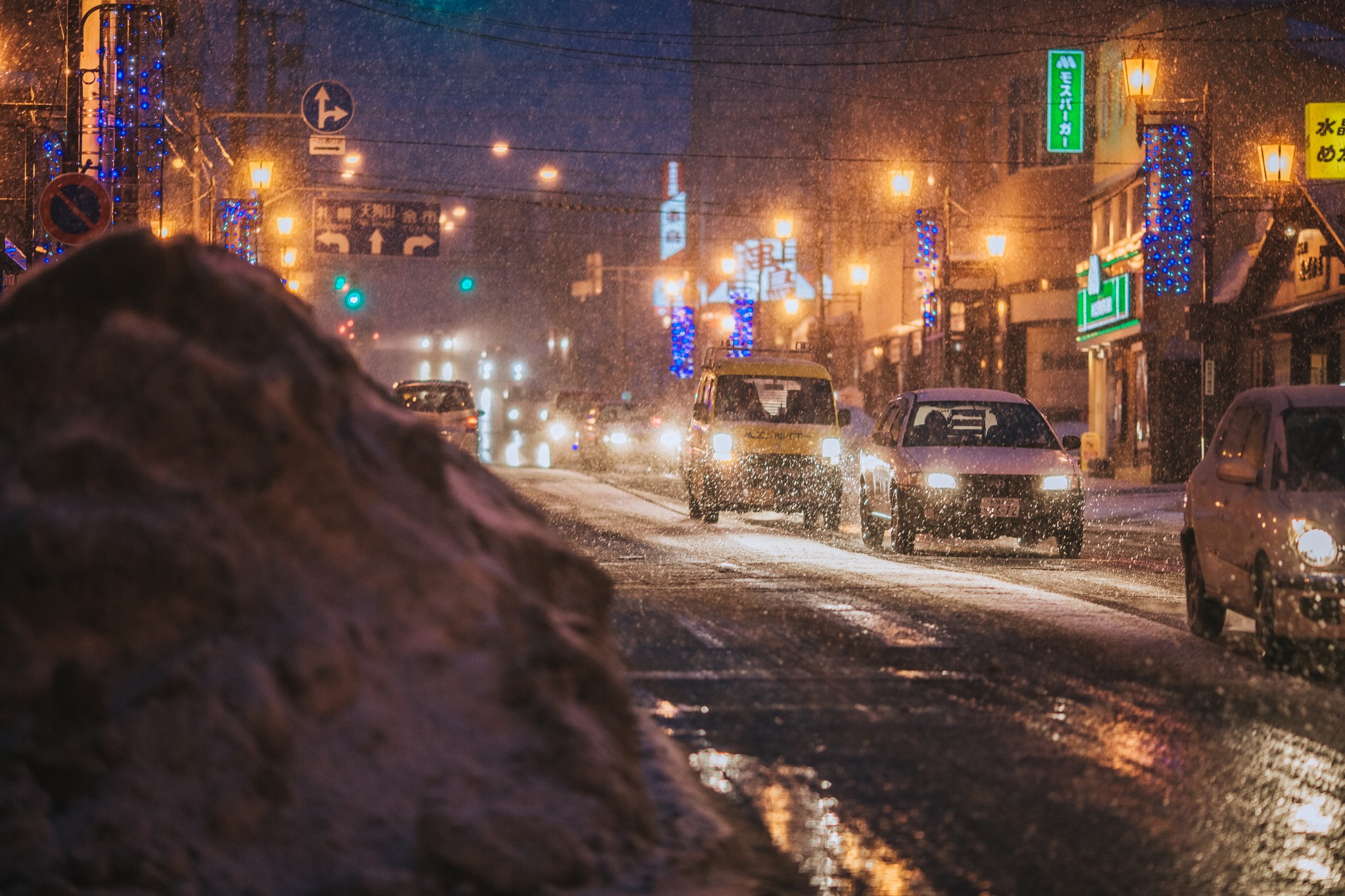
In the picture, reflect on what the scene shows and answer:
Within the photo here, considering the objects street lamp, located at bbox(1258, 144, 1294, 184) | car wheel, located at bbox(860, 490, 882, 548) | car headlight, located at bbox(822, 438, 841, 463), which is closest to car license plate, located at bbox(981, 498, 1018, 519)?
car wheel, located at bbox(860, 490, 882, 548)

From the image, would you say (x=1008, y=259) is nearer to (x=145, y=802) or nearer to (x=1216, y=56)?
(x=1216, y=56)

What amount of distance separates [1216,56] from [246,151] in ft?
84.4

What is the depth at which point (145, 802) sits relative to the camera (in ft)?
14.1

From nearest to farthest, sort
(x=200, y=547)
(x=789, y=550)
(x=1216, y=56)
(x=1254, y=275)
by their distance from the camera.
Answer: (x=200, y=547)
(x=789, y=550)
(x=1254, y=275)
(x=1216, y=56)

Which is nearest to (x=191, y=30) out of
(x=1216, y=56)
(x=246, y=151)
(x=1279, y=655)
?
(x=246, y=151)

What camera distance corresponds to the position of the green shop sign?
1446 inches

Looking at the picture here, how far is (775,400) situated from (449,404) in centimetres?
1142

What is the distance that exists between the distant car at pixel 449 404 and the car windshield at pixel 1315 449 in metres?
23.3

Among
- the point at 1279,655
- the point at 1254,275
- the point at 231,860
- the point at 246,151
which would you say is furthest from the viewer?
the point at 246,151

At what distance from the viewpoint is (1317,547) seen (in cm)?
900

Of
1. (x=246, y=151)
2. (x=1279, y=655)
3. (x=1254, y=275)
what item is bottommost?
(x=1279, y=655)

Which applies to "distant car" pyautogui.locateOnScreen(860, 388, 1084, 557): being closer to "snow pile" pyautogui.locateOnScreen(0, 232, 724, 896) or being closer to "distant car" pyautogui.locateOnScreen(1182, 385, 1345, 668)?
"distant car" pyautogui.locateOnScreen(1182, 385, 1345, 668)

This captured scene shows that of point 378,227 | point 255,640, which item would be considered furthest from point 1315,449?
point 378,227

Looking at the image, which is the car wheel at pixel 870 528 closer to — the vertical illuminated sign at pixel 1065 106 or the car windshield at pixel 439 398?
the car windshield at pixel 439 398
